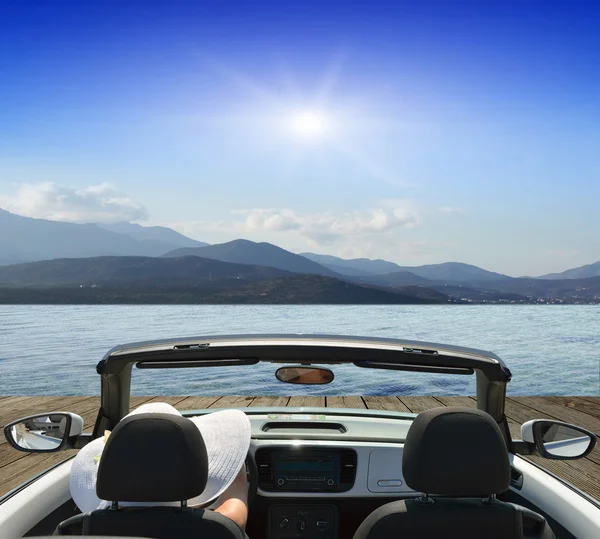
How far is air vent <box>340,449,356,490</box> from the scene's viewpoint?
2881 mm

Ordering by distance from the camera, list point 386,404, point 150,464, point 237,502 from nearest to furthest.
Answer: point 150,464
point 237,502
point 386,404

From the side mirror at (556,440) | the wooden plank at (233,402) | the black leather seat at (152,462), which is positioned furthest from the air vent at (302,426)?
the wooden plank at (233,402)

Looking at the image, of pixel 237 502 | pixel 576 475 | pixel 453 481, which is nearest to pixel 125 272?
pixel 576 475

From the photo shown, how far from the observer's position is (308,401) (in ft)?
31.2

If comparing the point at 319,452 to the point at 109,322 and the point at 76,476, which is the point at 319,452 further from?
the point at 109,322

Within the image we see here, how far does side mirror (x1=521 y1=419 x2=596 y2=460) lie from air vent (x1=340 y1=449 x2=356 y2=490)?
755mm

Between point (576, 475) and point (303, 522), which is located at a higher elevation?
point (303, 522)

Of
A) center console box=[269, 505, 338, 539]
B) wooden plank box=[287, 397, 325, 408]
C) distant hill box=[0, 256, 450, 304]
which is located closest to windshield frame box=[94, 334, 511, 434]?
center console box=[269, 505, 338, 539]

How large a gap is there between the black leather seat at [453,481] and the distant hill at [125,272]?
65.3 m

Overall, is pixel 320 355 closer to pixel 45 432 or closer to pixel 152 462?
pixel 152 462

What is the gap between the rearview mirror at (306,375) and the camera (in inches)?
100

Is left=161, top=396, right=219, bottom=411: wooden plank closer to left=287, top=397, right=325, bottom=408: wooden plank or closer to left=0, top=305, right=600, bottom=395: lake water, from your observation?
left=287, top=397, right=325, bottom=408: wooden plank

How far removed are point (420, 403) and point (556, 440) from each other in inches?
277

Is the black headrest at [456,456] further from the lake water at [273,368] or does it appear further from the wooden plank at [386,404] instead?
the wooden plank at [386,404]
